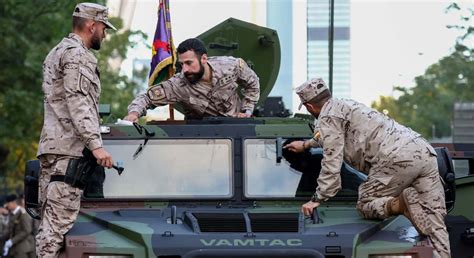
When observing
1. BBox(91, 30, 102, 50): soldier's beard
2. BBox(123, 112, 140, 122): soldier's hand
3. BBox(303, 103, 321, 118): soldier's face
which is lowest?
BBox(123, 112, 140, 122): soldier's hand

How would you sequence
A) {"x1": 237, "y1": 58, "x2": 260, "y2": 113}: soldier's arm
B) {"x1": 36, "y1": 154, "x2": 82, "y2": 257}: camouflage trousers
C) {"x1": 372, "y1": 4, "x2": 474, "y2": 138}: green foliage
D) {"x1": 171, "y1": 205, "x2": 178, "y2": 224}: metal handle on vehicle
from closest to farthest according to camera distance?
{"x1": 36, "y1": 154, "x2": 82, "y2": 257}: camouflage trousers
{"x1": 171, "y1": 205, "x2": 178, "y2": 224}: metal handle on vehicle
{"x1": 237, "y1": 58, "x2": 260, "y2": 113}: soldier's arm
{"x1": 372, "y1": 4, "x2": 474, "y2": 138}: green foliage

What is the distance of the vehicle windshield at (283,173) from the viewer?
862cm

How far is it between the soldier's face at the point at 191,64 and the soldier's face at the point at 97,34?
4.20ft

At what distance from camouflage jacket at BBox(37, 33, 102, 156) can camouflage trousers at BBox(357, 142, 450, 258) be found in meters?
1.76

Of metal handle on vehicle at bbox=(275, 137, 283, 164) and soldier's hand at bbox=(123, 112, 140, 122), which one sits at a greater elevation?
soldier's hand at bbox=(123, 112, 140, 122)

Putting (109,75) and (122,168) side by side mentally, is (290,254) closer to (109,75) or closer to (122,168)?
(122,168)

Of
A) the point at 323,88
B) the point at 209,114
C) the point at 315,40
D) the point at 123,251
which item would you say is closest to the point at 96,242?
the point at 123,251

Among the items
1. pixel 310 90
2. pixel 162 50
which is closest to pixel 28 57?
pixel 162 50

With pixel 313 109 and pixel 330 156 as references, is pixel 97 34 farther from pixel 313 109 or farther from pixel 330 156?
pixel 330 156

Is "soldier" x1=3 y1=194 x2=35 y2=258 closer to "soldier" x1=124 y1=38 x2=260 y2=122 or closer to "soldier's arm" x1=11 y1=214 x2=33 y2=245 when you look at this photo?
"soldier's arm" x1=11 y1=214 x2=33 y2=245

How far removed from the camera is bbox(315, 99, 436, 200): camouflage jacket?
819cm

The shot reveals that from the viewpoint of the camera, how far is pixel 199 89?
9.74m

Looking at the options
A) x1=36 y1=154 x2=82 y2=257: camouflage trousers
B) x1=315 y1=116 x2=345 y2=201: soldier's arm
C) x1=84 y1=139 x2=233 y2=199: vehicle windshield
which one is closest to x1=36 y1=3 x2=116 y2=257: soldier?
x1=36 y1=154 x2=82 y2=257: camouflage trousers

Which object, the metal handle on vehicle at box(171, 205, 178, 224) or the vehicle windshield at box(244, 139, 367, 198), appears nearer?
the metal handle on vehicle at box(171, 205, 178, 224)
